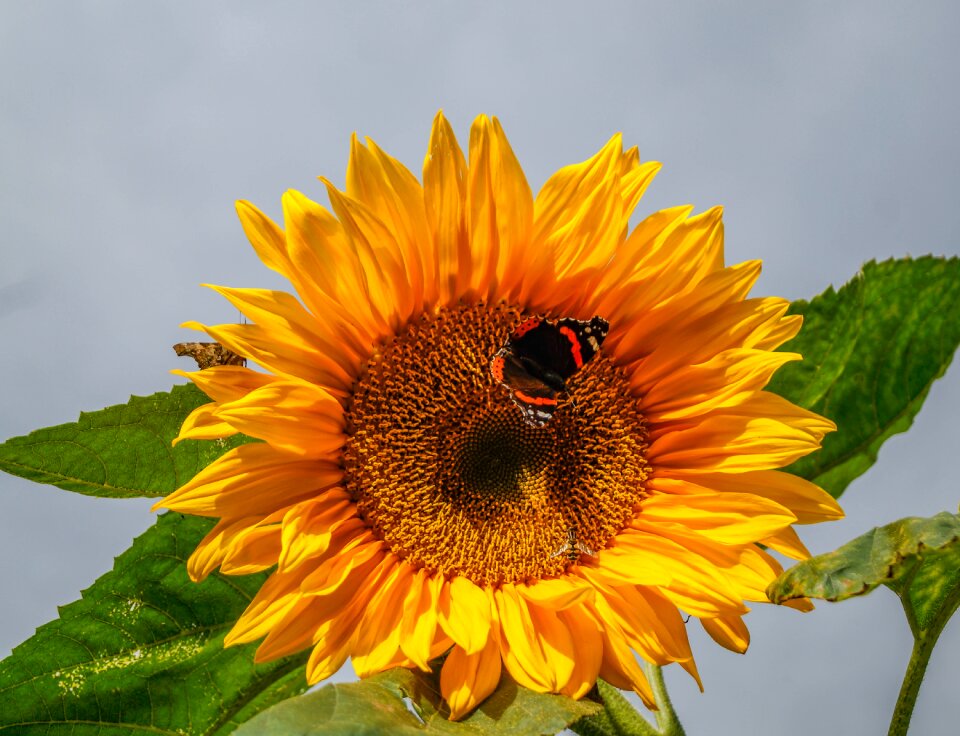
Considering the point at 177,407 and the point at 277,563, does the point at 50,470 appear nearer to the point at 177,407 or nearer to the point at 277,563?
the point at 177,407

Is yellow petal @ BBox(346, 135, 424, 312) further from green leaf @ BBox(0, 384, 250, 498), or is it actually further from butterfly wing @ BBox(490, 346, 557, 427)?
green leaf @ BBox(0, 384, 250, 498)

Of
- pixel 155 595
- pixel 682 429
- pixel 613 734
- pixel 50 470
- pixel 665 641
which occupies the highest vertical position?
pixel 50 470

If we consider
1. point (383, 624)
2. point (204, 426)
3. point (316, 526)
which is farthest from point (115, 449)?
point (383, 624)

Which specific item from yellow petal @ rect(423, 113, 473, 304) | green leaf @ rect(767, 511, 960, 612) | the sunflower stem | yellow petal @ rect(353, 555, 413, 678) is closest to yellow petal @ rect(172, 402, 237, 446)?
yellow petal @ rect(353, 555, 413, 678)

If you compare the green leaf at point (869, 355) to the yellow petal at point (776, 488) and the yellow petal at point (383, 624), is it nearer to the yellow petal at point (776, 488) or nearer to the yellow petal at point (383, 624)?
the yellow petal at point (776, 488)

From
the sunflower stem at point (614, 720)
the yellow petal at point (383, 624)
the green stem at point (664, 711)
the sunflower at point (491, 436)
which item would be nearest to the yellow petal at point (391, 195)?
the sunflower at point (491, 436)

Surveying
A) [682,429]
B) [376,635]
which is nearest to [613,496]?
[682,429]
